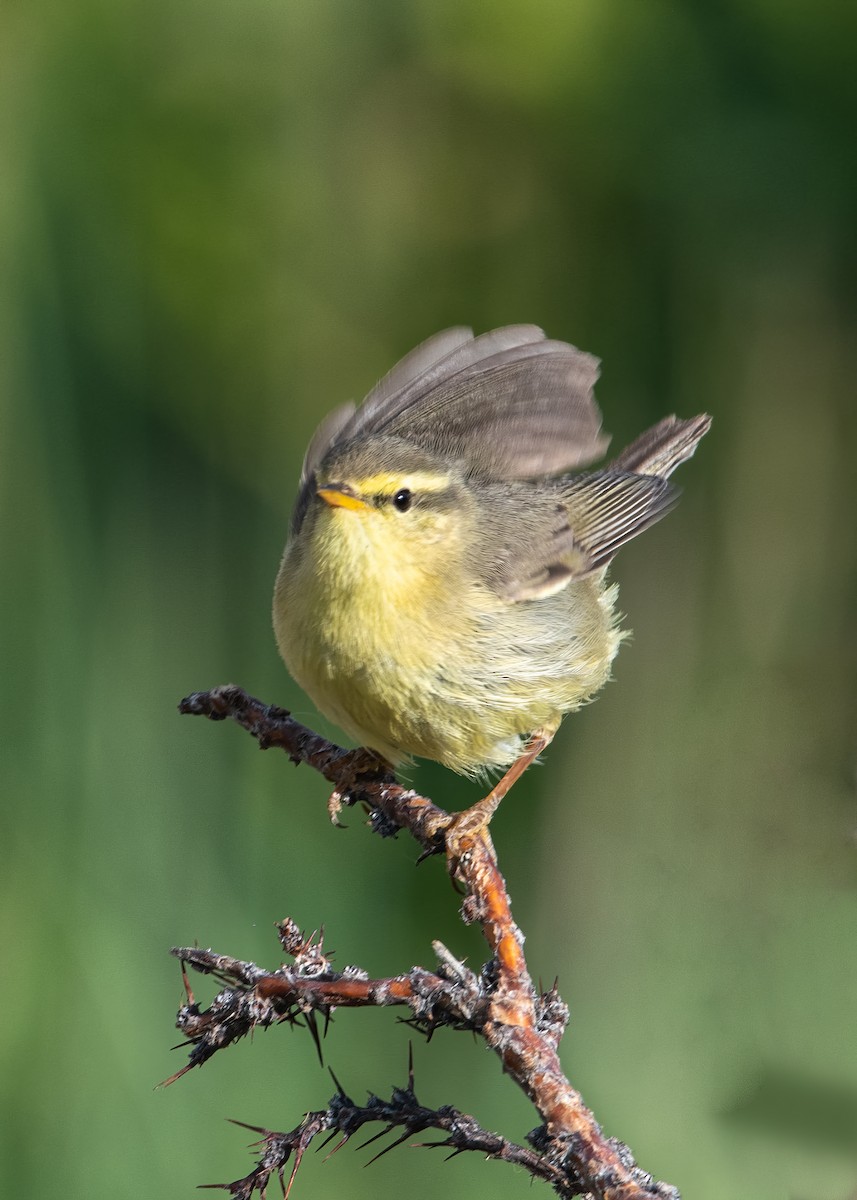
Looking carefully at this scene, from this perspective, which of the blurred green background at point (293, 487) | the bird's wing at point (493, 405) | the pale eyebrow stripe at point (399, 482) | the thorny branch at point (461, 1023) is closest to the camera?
the thorny branch at point (461, 1023)

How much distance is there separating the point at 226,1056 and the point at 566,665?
944mm

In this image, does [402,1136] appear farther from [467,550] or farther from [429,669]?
[467,550]

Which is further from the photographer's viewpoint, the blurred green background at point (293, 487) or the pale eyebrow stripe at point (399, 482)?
the blurred green background at point (293, 487)

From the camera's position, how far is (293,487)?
9.63 feet

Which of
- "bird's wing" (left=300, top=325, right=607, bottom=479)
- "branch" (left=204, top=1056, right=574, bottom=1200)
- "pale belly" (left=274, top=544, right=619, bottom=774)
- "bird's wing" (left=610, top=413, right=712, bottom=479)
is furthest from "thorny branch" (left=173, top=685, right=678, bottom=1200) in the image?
"bird's wing" (left=610, top=413, right=712, bottom=479)

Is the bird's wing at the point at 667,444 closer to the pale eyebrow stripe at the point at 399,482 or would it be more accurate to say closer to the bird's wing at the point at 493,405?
the bird's wing at the point at 493,405

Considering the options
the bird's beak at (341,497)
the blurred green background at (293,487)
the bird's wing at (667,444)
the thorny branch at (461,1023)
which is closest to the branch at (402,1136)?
the thorny branch at (461,1023)

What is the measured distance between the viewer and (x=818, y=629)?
8.82 ft

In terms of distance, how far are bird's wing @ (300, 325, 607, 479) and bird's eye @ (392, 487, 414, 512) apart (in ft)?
1.26

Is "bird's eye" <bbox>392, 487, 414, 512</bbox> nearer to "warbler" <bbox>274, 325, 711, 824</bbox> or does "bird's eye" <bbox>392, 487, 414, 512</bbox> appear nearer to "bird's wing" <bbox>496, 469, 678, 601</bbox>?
"warbler" <bbox>274, 325, 711, 824</bbox>

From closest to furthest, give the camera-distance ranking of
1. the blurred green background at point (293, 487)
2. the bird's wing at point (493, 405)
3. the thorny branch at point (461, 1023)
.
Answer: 1. the thorny branch at point (461, 1023)
2. the blurred green background at point (293, 487)
3. the bird's wing at point (493, 405)

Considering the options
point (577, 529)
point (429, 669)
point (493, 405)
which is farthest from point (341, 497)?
point (577, 529)

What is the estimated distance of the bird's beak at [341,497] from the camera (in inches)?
79.7

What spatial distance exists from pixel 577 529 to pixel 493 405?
1.09 ft
